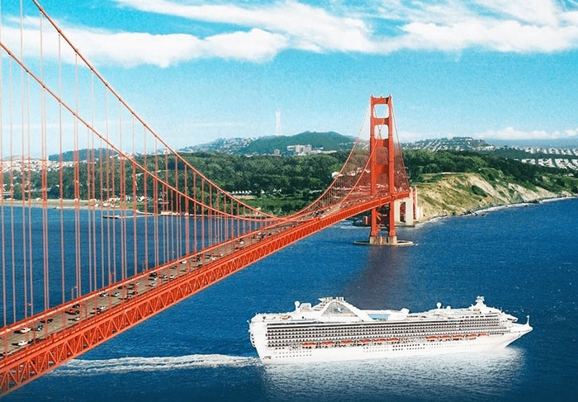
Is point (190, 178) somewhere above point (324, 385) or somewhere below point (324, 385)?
above

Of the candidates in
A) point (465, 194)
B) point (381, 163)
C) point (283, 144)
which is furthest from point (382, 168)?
point (283, 144)

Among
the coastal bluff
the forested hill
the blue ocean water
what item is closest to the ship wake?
the blue ocean water

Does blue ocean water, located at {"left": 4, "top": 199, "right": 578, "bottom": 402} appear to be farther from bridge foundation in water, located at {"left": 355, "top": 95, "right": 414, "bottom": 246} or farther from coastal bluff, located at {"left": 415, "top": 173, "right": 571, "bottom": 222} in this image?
coastal bluff, located at {"left": 415, "top": 173, "right": 571, "bottom": 222}

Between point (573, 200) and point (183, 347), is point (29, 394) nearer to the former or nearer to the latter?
point (183, 347)

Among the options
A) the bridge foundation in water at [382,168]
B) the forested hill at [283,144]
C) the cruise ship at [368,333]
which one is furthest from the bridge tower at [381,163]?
the forested hill at [283,144]

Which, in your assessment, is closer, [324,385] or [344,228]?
[324,385]

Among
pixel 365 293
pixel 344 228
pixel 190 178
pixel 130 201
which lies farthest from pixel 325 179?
pixel 365 293
